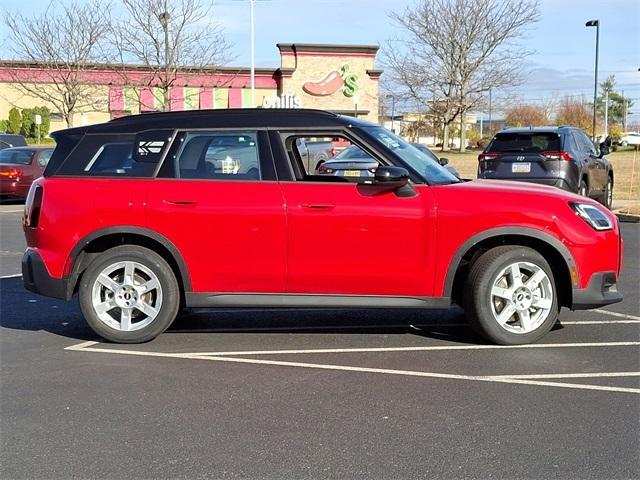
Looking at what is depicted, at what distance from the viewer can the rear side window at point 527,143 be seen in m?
13.6

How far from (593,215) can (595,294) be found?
617 mm

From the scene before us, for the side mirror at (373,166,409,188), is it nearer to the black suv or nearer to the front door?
the front door

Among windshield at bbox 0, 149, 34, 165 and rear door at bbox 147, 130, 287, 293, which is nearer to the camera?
rear door at bbox 147, 130, 287, 293

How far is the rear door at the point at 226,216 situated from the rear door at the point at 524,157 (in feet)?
28.6

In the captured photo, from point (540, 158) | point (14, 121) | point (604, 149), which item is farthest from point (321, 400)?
point (14, 121)

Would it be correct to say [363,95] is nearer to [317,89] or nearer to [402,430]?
[317,89]

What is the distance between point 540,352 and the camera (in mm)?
5645

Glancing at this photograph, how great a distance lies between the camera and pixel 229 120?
6.07 meters

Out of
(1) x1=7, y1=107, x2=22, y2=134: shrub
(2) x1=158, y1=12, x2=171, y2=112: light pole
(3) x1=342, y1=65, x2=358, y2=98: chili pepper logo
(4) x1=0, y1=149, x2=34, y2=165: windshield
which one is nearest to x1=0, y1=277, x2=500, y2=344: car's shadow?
(4) x1=0, y1=149, x2=34, y2=165: windshield

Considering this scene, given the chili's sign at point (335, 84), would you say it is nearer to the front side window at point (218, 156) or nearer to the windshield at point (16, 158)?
the windshield at point (16, 158)

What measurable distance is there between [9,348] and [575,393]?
425cm

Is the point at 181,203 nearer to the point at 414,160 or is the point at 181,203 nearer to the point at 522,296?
the point at 414,160

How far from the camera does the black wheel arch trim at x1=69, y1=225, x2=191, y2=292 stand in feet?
19.3

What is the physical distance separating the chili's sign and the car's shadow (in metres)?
38.9
